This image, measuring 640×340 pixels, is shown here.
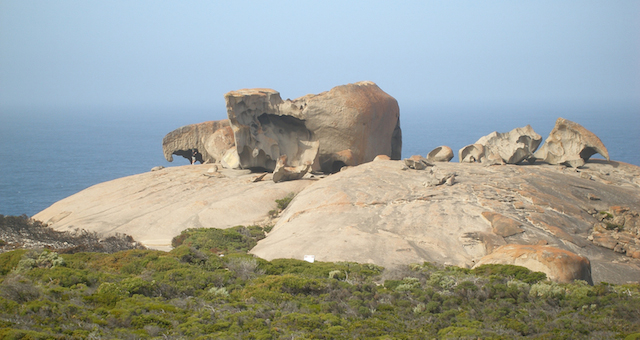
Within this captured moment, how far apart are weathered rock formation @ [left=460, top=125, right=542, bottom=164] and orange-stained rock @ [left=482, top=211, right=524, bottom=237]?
7607 mm

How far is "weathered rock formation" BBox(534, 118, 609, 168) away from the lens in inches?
835

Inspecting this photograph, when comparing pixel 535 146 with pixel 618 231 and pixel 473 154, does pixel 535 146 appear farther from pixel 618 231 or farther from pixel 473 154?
pixel 618 231

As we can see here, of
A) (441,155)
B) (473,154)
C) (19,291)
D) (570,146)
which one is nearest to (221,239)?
(19,291)

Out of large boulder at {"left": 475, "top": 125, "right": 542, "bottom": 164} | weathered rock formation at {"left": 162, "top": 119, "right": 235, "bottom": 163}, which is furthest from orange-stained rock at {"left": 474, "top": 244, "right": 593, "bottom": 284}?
weathered rock formation at {"left": 162, "top": 119, "right": 235, "bottom": 163}

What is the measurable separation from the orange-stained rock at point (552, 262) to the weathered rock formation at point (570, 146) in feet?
38.1

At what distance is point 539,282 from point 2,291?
9.18 metres

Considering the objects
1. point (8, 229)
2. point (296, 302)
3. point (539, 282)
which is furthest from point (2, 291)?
point (539, 282)

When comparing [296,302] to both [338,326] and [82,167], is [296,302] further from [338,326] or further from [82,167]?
[82,167]

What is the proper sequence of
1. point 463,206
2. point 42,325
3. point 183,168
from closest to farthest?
point 42,325
point 463,206
point 183,168

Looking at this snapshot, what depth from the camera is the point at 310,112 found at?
76.5ft

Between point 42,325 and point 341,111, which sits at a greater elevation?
point 341,111

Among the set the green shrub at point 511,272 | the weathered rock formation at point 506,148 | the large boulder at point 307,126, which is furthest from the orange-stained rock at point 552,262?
the large boulder at point 307,126

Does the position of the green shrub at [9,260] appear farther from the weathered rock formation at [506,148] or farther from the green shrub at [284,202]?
the weathered rock formation at [506,148]

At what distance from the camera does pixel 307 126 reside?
933 inches
